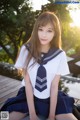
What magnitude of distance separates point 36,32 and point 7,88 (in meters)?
2.18

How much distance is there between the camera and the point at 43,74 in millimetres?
1741

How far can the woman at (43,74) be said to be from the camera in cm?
171

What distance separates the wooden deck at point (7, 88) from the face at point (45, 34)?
1613mm

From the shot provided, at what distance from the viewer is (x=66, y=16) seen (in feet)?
32.0

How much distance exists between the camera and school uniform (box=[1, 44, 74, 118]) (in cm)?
174

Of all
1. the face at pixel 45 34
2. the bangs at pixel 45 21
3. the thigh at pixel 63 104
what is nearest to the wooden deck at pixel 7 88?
the thigh at pixel 63 104

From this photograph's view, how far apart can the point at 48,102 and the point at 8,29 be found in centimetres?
818

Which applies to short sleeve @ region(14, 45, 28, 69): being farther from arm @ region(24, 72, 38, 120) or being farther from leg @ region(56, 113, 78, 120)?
leg @ region(56, 113, 78, 120)

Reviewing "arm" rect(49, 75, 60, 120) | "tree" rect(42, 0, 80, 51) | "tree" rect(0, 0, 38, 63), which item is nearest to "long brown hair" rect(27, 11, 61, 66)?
"arm" rect(49, 75, 60, 120)

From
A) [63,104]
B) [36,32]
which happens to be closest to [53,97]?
[63,104]

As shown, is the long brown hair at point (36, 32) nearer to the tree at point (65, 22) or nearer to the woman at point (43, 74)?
the woman at point (43, 74)

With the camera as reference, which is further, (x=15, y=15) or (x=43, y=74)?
(x=15, y=15)

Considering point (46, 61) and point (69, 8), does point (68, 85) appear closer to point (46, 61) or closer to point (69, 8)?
point (46, 61)

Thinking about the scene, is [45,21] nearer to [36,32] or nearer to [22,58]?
[36,32]
